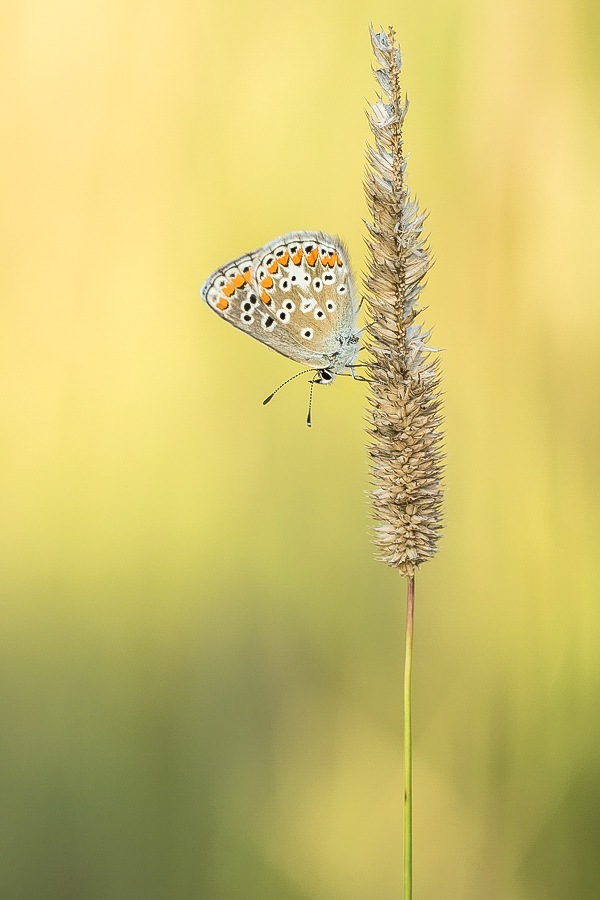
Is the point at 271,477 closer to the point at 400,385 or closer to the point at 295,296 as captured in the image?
the point at 295,296

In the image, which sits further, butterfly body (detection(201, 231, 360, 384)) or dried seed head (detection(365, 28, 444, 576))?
butterfly body (detection(201, 231, 360, 384))

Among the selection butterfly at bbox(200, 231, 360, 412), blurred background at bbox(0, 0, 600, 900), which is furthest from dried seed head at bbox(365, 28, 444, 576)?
blurred background at bbox(0, 0, 600, 900)

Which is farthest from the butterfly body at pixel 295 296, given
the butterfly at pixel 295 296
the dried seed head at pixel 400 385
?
the dried seed head at pixel 400 385

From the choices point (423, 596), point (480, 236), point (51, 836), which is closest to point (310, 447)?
point (423, 596)

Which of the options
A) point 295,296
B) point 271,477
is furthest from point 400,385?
point 271,477

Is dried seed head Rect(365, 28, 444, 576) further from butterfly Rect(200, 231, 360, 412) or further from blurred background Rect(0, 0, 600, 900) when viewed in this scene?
blurred background Rect(0, 0, 600, 900)

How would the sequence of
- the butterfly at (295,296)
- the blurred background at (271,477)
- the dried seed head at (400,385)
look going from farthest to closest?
the blurred background at (271,477) → the butterfly at (295,296) → the dried seed head at (400,385)

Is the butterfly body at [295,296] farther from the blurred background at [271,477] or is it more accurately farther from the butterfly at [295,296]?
the blurred background at [271,477]
